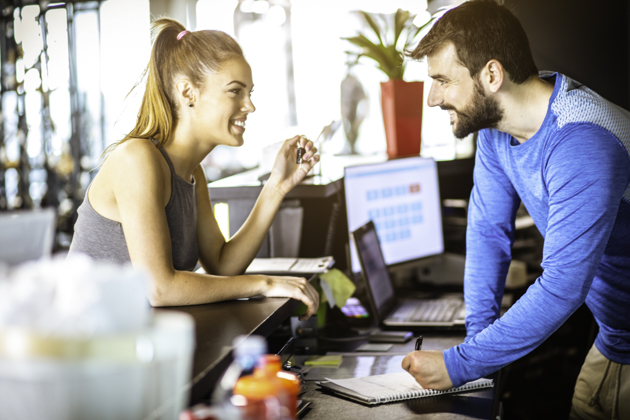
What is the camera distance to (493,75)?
56.5 inches

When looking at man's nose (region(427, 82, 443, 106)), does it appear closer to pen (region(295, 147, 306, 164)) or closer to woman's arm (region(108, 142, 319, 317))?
pen (region(295, 147, 306, 164))

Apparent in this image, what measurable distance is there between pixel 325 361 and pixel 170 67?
0.89 m

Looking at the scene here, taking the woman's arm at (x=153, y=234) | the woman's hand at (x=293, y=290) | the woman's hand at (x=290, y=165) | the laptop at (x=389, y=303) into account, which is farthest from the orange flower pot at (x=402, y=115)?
the woman's arm at (x=153, y=234)

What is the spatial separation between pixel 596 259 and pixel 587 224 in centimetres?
8

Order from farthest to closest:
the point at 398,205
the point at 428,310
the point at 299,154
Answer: the point at 398,205 < the point at 428,310 < the point at 299,154

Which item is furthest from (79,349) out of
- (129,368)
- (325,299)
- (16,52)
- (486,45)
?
(16,52)

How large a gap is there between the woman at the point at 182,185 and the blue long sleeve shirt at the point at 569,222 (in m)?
0.46

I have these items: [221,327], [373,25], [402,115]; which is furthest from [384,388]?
[373,25]

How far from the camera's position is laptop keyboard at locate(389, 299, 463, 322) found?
1904mm

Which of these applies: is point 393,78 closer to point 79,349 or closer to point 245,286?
point 245,286

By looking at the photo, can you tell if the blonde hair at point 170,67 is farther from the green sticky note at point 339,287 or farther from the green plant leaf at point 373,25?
the green plant leaf at point 373,25

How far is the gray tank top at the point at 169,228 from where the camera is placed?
141cm

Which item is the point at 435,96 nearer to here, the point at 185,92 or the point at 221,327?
the point at 185,92

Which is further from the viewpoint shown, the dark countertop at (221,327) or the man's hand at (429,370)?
the man's hand at (429,370)
